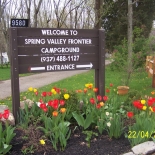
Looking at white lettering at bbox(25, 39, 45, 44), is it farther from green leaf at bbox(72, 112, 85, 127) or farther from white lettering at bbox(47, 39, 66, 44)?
green leaf at bbox(72, 112, 85, 127)

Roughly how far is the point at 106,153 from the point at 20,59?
202 cm

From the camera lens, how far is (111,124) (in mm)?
3275

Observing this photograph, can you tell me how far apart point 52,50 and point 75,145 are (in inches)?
66.2

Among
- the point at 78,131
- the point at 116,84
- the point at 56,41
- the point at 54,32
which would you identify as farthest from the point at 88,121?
the point at 116,84

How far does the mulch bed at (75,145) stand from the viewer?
118 inches

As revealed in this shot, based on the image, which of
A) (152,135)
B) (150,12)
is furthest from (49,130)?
(150,12)

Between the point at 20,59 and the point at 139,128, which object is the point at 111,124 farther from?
the point at 20,59

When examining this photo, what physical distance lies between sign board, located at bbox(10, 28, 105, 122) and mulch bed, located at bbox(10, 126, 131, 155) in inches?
31.8

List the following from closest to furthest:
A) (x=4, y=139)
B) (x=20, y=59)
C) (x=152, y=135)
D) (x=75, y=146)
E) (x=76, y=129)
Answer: (x=4, y=139) < (x=75, y=146) < (x=152, y=135) < (x=76, y=129) < (x=20, y=59)

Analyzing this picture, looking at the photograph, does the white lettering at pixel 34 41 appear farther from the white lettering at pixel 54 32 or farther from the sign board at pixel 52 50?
the white lettering at pixel 54 32

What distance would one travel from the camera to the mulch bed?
3002mm
